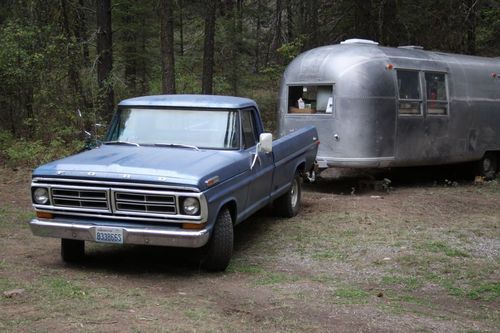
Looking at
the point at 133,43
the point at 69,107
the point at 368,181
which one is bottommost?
the point at 368,181

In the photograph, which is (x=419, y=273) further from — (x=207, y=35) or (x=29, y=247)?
(x=207, y=35)

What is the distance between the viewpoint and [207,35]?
20781 mm

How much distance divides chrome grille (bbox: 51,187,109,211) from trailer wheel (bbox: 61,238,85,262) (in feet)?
1.73

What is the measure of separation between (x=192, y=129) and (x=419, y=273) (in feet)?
10.6

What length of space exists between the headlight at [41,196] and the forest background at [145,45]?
852 cm

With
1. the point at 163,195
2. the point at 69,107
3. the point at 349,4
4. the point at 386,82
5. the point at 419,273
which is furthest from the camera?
the point at 349,4

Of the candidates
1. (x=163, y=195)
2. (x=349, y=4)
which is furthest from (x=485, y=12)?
(x=163, y=195)

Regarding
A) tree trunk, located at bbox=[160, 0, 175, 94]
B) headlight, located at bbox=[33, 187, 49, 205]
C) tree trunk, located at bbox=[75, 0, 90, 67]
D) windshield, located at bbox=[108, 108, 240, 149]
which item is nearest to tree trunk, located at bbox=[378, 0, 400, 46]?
tree trunk, located at bbox=[160, 0, 175, 94]

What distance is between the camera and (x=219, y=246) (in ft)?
21.6

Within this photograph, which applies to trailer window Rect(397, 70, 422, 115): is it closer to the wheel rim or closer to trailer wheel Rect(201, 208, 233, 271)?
the wheel rim

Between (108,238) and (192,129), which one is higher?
(192,129)

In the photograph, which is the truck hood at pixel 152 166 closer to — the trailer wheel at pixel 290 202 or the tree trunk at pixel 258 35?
the trailer wheel at pixel 290 202

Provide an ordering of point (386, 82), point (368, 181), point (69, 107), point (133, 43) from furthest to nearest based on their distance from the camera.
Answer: point (133, 43), point (69, 107), point (368, 181), point (386, 82)

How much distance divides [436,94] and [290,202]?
550 centimetres
